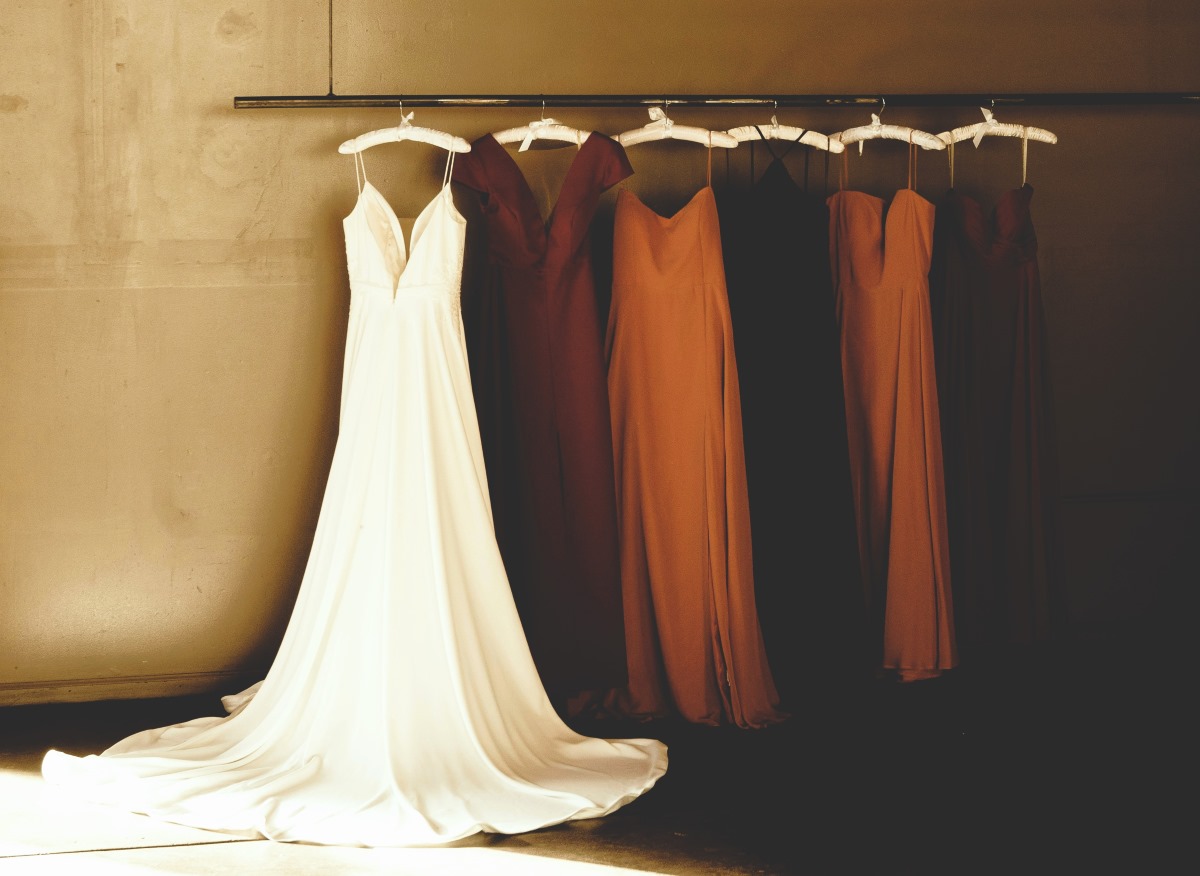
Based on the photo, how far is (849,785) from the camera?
92.3 inches

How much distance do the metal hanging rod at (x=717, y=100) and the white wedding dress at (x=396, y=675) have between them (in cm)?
42

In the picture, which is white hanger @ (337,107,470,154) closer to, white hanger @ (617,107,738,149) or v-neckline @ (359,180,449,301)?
v-neckline @ (359,180,449,301)

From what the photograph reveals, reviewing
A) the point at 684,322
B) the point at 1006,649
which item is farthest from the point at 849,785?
the point at 684,322

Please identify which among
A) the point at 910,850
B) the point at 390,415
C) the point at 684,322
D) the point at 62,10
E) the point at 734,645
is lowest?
the point at 910,850

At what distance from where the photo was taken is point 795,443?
2.76 meters

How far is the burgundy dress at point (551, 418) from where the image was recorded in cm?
267

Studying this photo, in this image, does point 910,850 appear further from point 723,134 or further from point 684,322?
point 723,134

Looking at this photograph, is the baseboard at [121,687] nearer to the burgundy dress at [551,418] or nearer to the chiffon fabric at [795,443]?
the burgundy dress at [551,418]

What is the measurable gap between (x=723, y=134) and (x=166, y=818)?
2.11 meters

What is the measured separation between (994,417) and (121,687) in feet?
8.34

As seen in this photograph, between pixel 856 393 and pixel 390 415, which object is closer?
pixel 390 415

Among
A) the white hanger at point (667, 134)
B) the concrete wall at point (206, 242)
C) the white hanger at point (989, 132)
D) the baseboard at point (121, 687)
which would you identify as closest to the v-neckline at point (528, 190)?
the white hanger at point (667, 134)

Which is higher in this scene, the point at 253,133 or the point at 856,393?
the point at 253,133

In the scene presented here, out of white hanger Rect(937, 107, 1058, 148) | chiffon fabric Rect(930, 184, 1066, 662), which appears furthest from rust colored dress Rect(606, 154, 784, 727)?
white hanger Rect(937, 107, 1058, 148)
